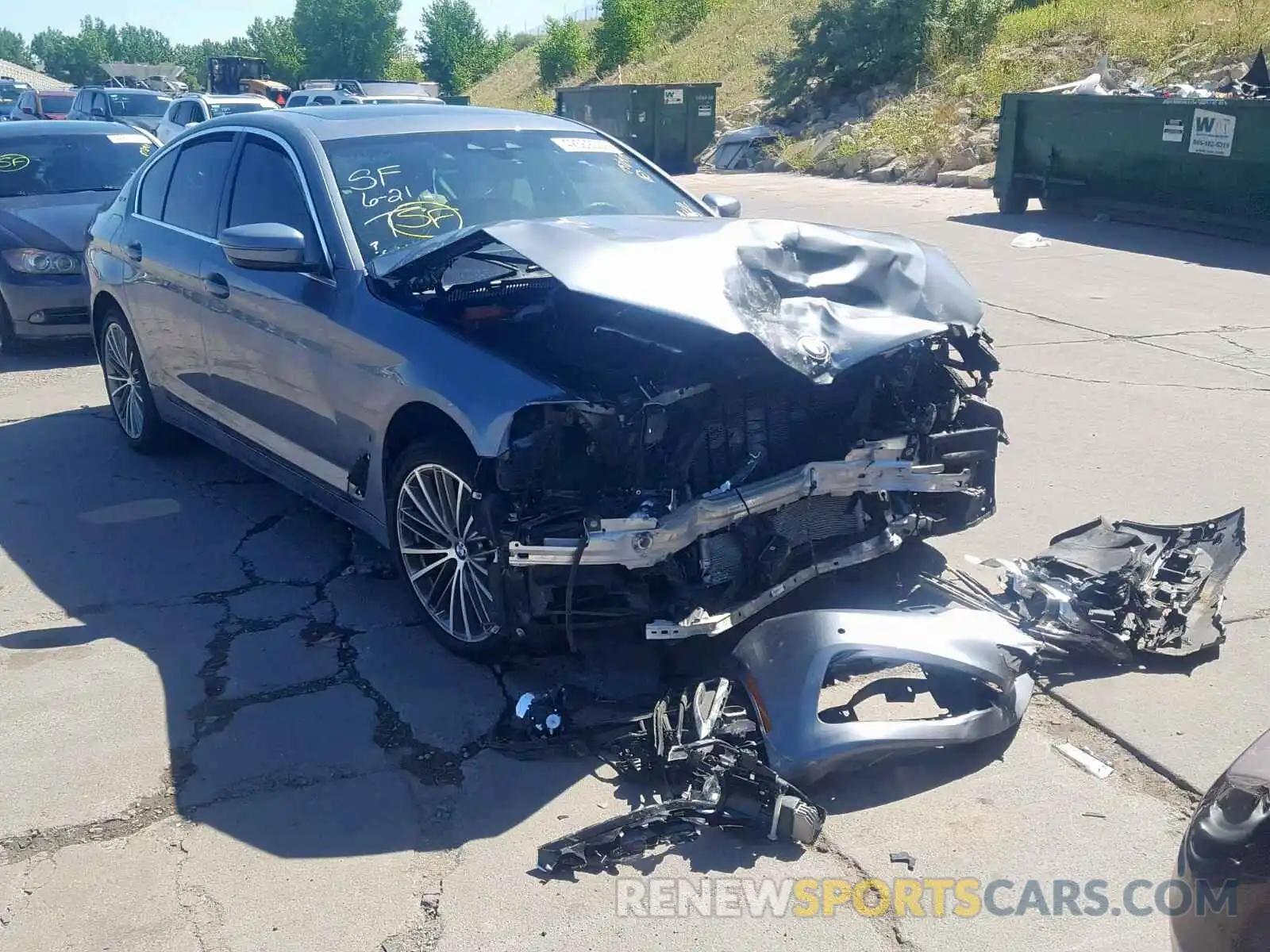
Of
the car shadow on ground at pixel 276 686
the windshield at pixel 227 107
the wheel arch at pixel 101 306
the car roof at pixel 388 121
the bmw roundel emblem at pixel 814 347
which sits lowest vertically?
the car shadow on ground at pixel 276 686

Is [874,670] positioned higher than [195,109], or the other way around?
[195,109]

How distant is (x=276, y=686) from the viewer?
169 inches

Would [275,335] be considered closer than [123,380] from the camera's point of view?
Yes

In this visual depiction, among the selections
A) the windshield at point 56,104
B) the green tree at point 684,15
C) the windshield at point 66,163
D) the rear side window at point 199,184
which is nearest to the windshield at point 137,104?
the windshield at point 56,104

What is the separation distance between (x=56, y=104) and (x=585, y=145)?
91.4 feet

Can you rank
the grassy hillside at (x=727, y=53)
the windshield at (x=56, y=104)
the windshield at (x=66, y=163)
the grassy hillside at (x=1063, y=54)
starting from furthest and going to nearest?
the grassy hillside at (x=727, y=53), the windshield at (x=56, y=104), the grassy hillside at (x=1063, y=54), the windshield at (x=66, y=163)

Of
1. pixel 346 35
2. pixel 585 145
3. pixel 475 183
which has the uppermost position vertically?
pixel 346 35

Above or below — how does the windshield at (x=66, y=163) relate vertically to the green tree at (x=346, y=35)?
below

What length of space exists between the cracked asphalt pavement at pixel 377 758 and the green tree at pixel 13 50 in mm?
136020

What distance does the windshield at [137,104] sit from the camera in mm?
24391

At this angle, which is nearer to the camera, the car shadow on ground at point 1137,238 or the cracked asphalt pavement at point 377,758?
the cracked asphalt pavement at point 377,758

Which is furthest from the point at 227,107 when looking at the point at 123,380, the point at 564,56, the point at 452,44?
the point at 452,44

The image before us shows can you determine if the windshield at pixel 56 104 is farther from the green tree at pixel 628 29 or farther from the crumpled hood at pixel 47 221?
the green tree at pixel 628 29

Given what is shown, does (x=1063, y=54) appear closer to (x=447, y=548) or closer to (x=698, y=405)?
(x=698, y=405)
